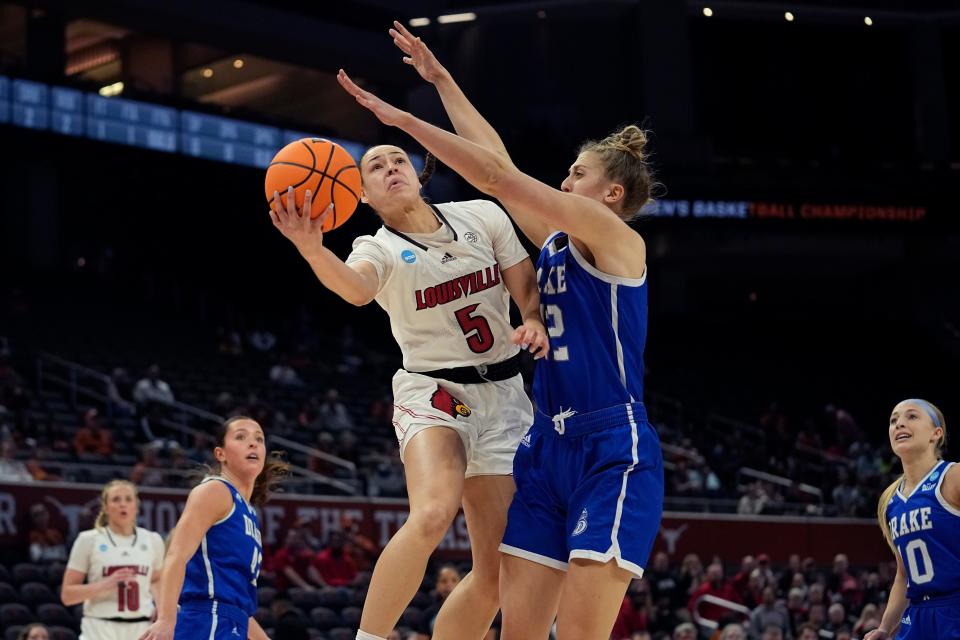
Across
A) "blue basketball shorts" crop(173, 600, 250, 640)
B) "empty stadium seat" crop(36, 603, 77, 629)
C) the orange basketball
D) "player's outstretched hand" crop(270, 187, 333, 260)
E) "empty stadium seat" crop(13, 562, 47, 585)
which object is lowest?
"empty stadium seat" crop(36, 603, 77, 629)

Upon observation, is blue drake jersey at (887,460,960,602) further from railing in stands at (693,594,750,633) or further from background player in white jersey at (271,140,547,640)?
railing in stands at (693,594,750,633)

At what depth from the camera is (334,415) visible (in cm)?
2180

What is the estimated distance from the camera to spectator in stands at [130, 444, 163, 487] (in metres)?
15.6

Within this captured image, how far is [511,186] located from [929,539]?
3.76 metres

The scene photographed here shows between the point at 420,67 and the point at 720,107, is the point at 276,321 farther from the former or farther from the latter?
the point at 420,67

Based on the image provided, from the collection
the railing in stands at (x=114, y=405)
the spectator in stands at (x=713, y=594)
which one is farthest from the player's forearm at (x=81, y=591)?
the spectator in stands at (x=713, y=594)

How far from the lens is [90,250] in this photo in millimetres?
29953

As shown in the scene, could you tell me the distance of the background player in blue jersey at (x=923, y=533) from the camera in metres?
7.16

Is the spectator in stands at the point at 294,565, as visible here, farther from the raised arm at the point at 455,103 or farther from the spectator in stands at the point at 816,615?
the raised arm at the point at 455,103

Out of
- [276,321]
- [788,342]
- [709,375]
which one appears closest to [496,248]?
[276,321]

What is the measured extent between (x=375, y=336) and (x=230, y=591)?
936 inches

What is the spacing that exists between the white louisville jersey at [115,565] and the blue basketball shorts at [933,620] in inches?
219

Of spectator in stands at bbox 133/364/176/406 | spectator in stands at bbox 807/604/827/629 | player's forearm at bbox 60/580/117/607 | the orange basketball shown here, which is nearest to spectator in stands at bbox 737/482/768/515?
spectator in stands at bbox 807/604/827/629

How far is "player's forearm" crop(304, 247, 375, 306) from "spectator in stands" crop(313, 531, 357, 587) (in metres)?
10.2
